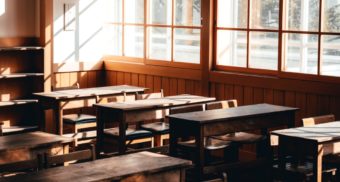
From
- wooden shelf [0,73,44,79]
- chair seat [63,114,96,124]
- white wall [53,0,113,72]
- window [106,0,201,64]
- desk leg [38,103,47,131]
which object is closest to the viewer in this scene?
chair seat [63,114,96,124]

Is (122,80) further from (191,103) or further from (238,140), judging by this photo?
(238,140)

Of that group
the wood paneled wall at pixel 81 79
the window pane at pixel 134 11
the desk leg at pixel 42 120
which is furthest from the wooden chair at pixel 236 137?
the wood paneled wall at pixel 81 79

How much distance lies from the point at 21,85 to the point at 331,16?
4611mm

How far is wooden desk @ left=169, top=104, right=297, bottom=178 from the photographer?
6844mm

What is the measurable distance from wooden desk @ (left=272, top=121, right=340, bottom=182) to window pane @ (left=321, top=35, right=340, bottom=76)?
5.69ft

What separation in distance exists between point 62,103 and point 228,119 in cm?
277

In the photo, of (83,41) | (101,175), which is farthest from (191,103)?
(101,175)

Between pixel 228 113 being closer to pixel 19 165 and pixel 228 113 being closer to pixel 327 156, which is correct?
pixel 327 156

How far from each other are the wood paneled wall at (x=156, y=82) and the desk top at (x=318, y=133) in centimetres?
310

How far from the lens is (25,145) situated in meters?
5.81

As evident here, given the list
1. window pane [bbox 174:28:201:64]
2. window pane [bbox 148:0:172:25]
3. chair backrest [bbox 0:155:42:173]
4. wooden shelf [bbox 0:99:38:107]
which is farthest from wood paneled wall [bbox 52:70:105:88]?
chair backrest [bbox 0:155:42:173]

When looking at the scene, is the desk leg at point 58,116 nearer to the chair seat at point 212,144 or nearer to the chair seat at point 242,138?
the chair seat at point 212,144

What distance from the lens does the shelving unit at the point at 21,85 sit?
9.54 m

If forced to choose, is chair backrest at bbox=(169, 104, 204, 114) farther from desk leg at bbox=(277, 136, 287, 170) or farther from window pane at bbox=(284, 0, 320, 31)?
window pane at bbox=(284, 0, 320, 31)
